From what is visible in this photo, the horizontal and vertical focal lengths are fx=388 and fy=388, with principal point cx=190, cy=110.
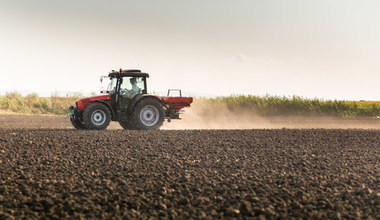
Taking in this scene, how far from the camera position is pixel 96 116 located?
41.8 feet

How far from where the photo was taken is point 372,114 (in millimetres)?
25641

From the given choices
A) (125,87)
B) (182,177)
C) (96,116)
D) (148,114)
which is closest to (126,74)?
(125,87)

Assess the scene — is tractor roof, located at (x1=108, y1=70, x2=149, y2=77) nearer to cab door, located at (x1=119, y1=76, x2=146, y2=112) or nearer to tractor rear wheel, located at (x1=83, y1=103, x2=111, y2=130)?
cab door, located at (x1=119, y1=76, x2=146, y2=112)

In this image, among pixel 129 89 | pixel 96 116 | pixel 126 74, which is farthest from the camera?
pixel 129 89

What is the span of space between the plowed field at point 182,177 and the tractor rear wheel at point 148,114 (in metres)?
1.81

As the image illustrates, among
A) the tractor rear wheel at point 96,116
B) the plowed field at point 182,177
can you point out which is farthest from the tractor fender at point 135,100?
the plowed field at point 182,177

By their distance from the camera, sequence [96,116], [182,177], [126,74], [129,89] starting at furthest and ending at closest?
[129,89], [126,74], [96,116], [182,177]

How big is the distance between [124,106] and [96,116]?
97 centimetres

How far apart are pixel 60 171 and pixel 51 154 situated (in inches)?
59.0

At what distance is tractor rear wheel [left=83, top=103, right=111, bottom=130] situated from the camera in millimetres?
12523

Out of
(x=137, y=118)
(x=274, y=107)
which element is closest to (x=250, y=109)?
(x=274, y=107)

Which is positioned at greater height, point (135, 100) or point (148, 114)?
point (135, 100)

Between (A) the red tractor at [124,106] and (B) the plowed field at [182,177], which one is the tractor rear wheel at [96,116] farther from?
(B) the plowed field at [182,177]

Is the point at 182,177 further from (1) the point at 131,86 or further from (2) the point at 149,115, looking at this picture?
(1) the point at 131,86
